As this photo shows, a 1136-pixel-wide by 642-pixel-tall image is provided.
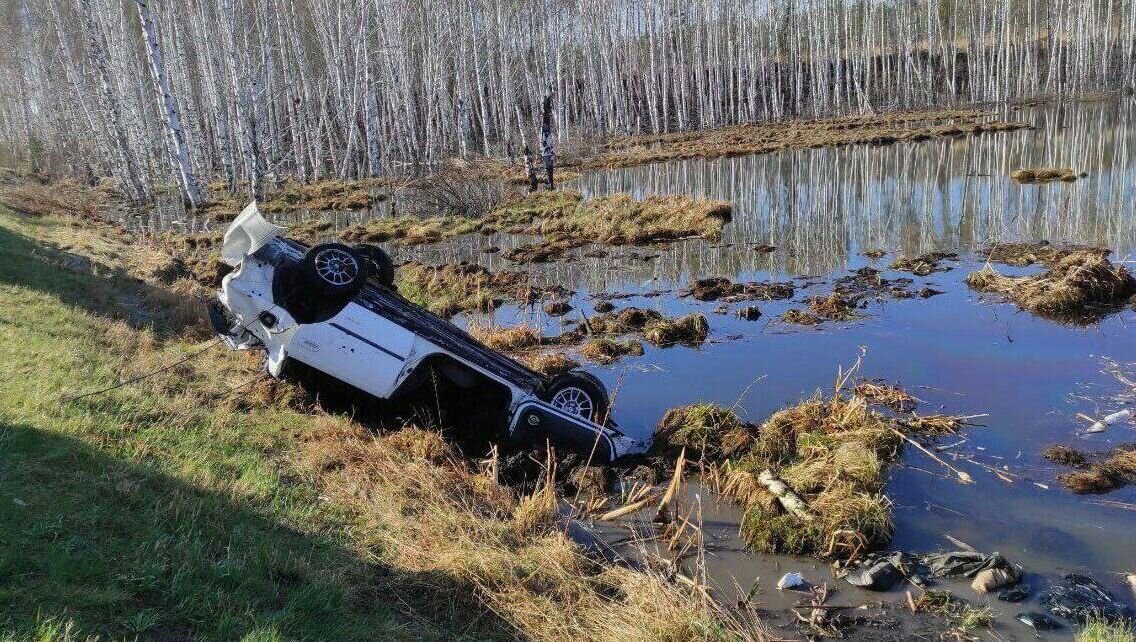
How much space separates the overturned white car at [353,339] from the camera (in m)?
6.85

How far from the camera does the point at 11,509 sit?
14.4ft

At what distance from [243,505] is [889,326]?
348 inches

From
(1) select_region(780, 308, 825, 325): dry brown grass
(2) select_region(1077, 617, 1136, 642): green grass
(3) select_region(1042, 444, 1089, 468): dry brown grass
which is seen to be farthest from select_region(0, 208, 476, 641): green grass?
(1) select_region(780, 308, 825, 325): dry brown grass

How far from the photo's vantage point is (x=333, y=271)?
700cm

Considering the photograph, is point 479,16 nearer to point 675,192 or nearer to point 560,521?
point 675,192

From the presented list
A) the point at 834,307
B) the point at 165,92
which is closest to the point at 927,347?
the point at 834,307

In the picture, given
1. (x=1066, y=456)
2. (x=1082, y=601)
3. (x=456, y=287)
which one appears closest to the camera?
(x=1082, y=601)

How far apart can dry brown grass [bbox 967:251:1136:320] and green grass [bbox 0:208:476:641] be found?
10.1 meters

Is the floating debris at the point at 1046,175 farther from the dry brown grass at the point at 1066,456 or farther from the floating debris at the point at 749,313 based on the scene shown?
the dry brown grass at the point at 1066,456

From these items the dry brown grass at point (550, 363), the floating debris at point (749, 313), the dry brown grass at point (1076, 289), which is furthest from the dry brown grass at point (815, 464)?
the dry brown grass at point (1076, 289)

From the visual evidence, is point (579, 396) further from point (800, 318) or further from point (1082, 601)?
point (800, 318)

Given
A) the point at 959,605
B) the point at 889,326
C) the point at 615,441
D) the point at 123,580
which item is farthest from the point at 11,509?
the point at 889,326

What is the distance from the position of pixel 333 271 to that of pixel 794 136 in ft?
125

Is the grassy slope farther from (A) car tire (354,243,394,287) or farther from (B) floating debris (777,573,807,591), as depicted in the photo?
(A) car tire (354,243,394,287)
